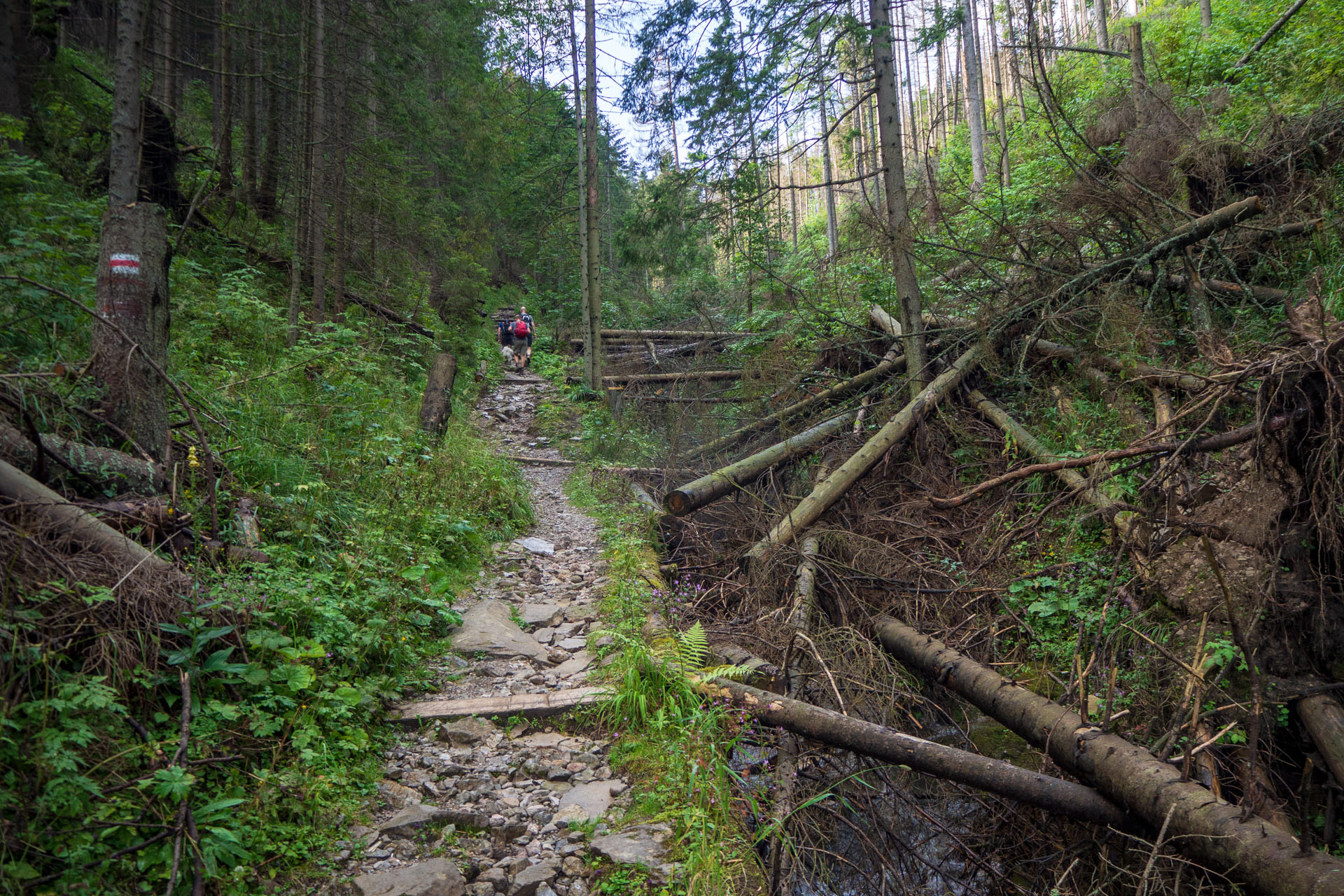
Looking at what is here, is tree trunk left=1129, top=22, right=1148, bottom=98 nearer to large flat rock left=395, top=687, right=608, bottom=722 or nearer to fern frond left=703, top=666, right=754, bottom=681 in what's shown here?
fern frond left=703, top=666, right=754, bottom=681

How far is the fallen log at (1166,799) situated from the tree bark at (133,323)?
5437 millimetres

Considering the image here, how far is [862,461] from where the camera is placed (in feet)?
21.5

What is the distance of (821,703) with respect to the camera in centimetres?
425

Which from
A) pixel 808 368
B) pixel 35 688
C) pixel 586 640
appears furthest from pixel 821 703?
pixel 808 368

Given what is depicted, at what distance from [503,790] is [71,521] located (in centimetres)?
245

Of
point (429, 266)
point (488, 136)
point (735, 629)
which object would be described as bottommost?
point (735, 629)

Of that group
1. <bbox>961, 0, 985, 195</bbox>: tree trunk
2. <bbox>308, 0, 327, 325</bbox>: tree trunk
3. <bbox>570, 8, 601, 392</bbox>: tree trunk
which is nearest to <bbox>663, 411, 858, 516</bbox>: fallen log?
<bbox>308, 0, 327, 325</bbox>: tree trunk

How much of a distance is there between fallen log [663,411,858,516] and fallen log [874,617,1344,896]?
335 centimetres

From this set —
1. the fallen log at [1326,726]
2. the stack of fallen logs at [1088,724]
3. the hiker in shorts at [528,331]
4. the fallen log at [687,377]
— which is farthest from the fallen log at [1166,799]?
the hiker in shorts at [528,331]

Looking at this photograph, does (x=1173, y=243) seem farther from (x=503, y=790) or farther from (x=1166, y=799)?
(x=503, y=790)

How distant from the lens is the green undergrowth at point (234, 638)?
2.23 meters

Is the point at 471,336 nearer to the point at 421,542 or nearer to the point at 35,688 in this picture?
the point at 421,542

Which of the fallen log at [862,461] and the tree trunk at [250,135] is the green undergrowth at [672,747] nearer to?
the fallen log at [862,461]

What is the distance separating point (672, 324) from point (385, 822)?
1814 cm
